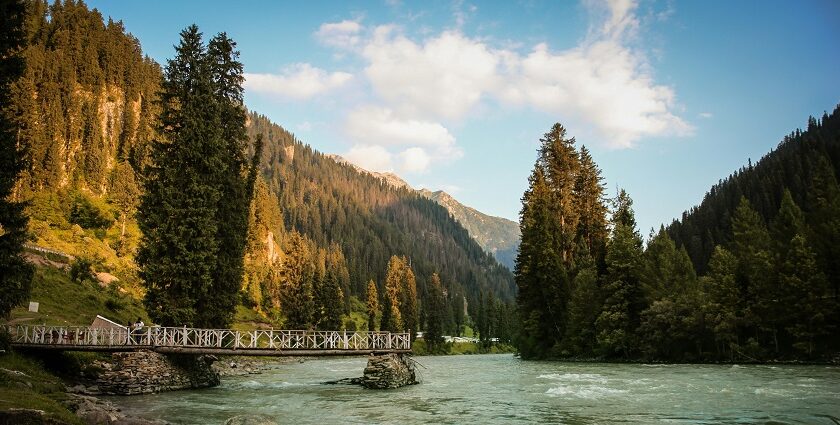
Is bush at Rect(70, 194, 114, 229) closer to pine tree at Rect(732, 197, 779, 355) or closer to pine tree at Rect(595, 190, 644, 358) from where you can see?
pine tree at Rect(595, 190, 644, 358)

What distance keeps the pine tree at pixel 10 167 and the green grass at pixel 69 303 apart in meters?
15.8

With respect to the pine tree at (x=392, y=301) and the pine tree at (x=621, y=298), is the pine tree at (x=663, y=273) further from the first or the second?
the pine tree at (x=392, y=301)

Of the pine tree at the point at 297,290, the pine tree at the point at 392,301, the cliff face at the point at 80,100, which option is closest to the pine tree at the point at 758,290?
the pine tree at the point at 297,290

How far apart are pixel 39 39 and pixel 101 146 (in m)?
24.5

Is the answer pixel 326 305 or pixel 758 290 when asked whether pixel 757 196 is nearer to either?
pixel 758 290

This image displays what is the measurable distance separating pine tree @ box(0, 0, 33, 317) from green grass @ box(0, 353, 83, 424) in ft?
11.7

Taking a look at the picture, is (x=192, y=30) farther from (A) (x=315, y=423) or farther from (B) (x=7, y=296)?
(A) (x=315, y=423)

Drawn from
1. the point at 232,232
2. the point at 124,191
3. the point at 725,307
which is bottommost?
the point at 725,307

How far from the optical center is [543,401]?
26.1m

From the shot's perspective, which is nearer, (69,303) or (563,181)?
(69,303)

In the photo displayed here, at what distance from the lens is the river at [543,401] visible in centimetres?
2083

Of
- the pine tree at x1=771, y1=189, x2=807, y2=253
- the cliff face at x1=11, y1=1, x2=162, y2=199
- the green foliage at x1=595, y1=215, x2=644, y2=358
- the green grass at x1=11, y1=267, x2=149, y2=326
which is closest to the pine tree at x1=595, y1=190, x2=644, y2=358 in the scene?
the green foliage at x1=595, y1=215, x2=644, y2=358

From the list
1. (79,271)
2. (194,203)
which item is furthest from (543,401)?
(79,271)

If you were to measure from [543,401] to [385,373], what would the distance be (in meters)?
12.6
